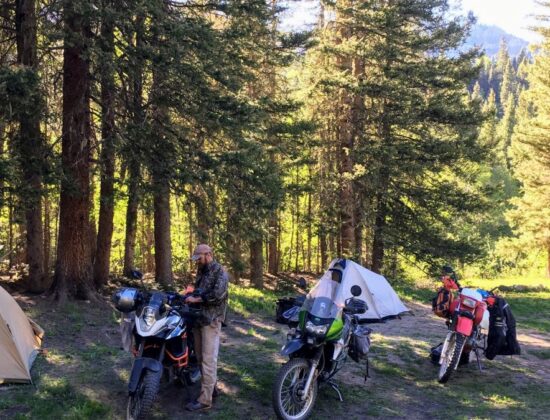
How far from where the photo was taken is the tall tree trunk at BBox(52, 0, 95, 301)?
33.4 ft

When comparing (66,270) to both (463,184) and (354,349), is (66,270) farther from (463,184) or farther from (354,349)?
(463,184)

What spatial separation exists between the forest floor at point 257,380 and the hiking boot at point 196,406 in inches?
2.3

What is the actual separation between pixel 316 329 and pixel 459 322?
2.57 meters

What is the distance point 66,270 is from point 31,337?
3316 millimetres

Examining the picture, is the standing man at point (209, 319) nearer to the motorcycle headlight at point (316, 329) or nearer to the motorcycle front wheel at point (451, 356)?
the motorcycle headlight at point (316, 329)

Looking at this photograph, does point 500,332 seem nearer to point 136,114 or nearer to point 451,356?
point 451,356

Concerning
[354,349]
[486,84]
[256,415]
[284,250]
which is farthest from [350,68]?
[486,84]

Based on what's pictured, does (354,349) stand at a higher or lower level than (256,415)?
higher

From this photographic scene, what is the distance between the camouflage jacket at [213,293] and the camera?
5.33 meters

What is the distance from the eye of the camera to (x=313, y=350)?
5430 millimetres

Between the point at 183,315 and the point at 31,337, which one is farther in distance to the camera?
the point at 31,337

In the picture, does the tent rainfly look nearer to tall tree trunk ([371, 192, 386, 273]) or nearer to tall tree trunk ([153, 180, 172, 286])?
tall tree trunk ([153, 180, 172, 286])

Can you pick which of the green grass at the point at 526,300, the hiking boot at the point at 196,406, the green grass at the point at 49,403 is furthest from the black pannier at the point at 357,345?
the green grass at the point at 526,300

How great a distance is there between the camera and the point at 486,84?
148625 millimetres
